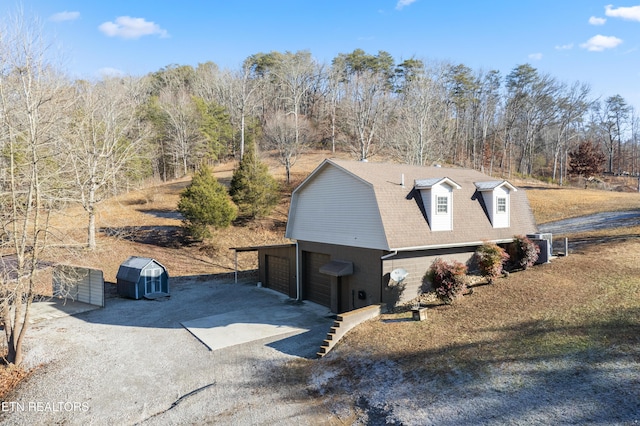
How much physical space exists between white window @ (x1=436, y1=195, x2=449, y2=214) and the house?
0.12 ft

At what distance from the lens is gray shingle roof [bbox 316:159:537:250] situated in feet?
41.8

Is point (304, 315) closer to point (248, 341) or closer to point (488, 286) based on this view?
point (248, 341)

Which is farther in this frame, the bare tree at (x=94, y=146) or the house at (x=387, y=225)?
the bare tree at (x=94, y=146)

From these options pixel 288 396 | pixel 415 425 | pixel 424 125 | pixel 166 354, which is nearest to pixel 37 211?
pixel 166 354

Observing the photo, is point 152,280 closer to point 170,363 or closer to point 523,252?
point 170,363

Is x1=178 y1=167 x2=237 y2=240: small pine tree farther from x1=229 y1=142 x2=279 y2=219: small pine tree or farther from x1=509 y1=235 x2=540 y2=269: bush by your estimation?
x1=509 y1=235 x2=540 y2=269: bush

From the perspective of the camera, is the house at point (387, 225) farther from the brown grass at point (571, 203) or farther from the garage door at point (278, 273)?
the brown grass at point (571, 203)

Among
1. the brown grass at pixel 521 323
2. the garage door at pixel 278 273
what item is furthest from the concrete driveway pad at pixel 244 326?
the garage door at pixel 278 273

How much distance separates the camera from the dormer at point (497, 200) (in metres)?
15.2

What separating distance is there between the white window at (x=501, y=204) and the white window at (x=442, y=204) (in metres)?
3.03

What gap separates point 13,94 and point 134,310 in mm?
9196

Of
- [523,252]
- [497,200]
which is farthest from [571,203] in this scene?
[523,252]

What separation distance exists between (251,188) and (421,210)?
1765 cm

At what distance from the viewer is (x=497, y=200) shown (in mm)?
15375
